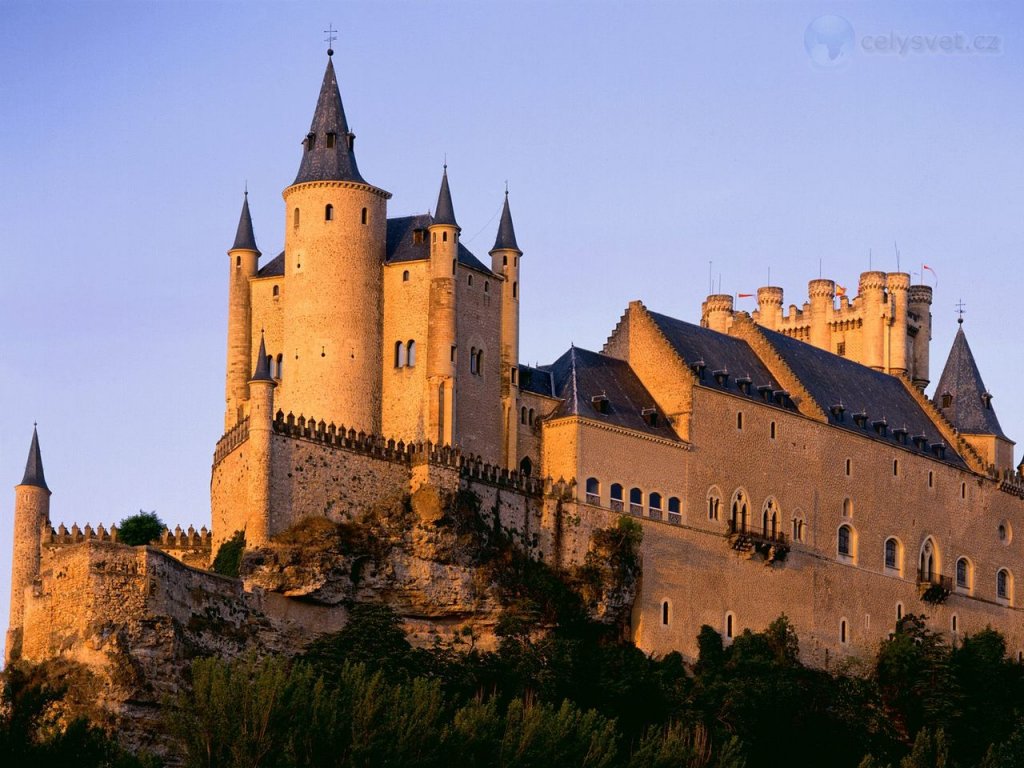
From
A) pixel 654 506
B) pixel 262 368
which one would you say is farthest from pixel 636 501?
pixel 262 368

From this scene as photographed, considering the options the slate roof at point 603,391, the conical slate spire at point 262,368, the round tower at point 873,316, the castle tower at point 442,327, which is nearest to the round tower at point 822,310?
the round tower at point 873,316

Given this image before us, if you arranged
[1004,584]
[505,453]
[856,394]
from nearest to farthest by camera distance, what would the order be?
[505,453], [856,394], [1004,584]

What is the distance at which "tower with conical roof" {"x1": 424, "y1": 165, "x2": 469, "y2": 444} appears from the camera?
102688 mm

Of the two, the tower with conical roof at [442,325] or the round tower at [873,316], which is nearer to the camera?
the tower with conical roof at [442,325]

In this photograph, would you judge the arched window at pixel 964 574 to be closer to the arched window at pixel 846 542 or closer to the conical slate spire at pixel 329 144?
the arched window at pixel 846 542

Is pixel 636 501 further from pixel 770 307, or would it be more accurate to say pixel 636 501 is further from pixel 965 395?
pixel 770 307

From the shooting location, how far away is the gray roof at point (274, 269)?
106m

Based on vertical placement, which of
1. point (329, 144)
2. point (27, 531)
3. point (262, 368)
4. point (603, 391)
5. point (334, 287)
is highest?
point (329, 144)

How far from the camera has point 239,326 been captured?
106 meters

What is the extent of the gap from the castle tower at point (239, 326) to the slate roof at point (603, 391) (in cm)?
1292

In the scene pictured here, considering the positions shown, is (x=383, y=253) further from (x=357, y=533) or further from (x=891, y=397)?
(x=891, y=397)

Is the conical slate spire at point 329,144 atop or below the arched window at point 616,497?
atop

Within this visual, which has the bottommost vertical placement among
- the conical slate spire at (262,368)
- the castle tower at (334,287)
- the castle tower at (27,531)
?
the castle tower at (27,531)

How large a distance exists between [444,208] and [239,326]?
31.9 feet
